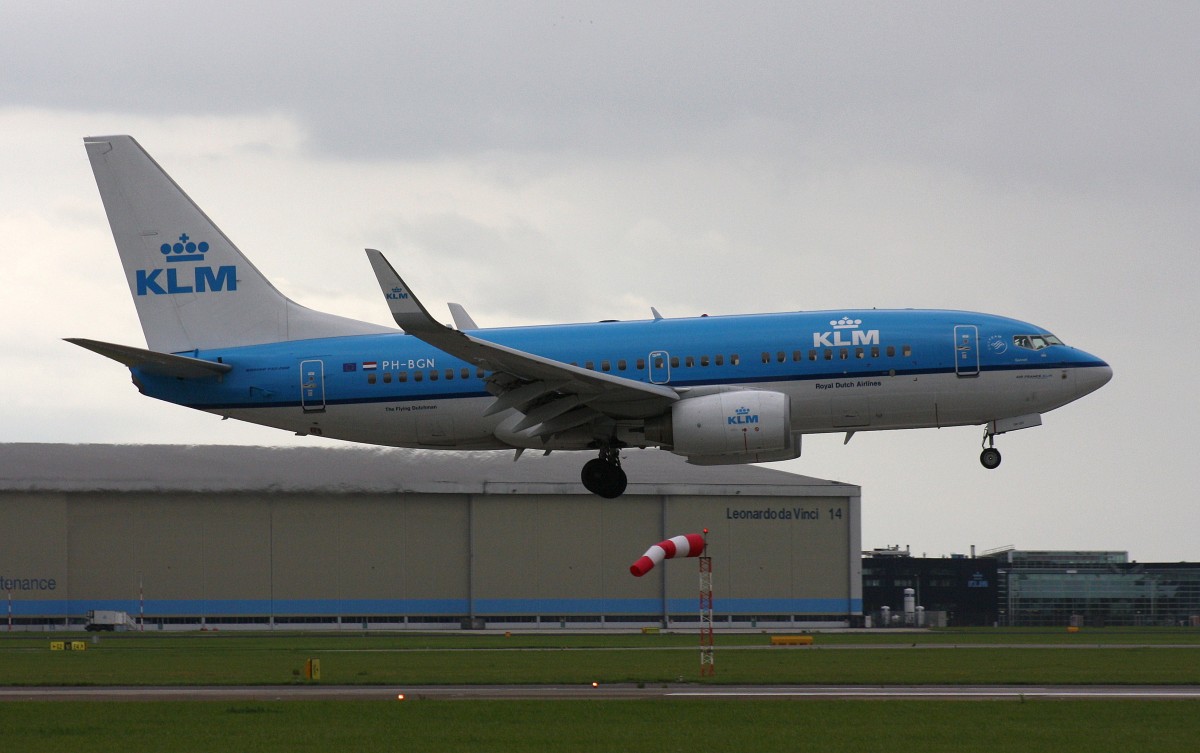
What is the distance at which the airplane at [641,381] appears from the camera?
1635 inches

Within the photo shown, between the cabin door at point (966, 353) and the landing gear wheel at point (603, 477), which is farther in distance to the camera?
the landing gear wheel at point (603, 477)

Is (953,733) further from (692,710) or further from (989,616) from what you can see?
(989,616)

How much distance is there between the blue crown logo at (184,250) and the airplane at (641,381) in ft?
12.5

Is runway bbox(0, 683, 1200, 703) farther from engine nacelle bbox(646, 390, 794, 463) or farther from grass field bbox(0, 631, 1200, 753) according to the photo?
engine nacelle bbox(646, 390, 794, 463)

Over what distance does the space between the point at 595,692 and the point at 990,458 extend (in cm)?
1443

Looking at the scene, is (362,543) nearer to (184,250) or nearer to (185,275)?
(184,250)

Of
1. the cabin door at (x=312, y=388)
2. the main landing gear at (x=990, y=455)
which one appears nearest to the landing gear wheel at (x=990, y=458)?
the main landing gear at (x=990, y=455)

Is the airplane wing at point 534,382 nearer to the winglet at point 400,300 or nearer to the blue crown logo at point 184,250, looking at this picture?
the winglet at point 400,300

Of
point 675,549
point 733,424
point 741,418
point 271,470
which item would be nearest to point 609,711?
point 675,549

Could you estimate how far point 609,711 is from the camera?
3052 centimetres

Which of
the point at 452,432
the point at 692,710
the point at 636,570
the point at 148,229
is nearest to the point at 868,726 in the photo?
the point at 692,710

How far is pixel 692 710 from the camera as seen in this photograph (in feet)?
101

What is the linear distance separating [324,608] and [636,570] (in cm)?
4988

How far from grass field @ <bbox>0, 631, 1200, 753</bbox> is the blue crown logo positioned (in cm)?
1199
